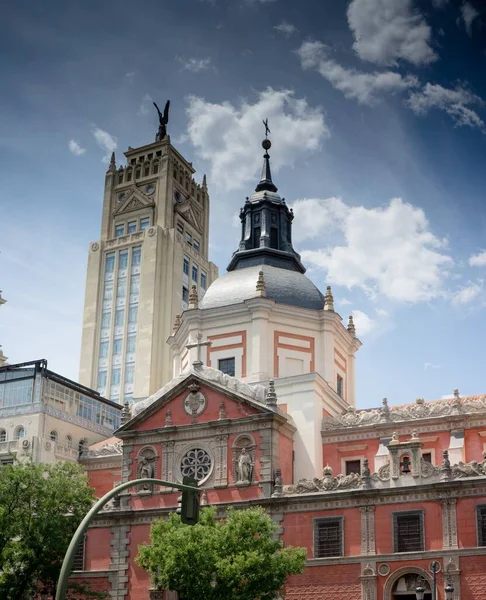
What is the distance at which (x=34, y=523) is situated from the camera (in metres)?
47.7

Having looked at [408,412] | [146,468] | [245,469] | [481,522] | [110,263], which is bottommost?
[481,522]

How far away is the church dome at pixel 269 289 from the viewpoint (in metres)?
61.1

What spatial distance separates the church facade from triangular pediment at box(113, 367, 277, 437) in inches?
3.2

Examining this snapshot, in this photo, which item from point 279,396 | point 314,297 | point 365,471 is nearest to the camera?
point 365,471

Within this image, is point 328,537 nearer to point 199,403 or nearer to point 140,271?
point 199,403

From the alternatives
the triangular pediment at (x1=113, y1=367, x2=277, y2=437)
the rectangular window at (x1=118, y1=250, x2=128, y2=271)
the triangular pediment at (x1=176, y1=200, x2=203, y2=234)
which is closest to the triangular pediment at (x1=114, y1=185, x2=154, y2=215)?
the triangular pediment at (x1=176, y1=200, x2=203, y2=234)

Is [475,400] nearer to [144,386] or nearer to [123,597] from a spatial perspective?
[123,597]

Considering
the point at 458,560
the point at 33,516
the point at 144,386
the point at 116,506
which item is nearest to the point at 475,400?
the point at 458,560

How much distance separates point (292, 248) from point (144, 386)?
35581 mm

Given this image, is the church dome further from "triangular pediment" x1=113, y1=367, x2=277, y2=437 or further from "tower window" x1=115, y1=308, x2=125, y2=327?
"tower window" x1=115, y1=308, x2=125, y2=327

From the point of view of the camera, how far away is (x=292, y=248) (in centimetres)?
6731

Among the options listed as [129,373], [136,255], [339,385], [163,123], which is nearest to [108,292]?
[136,255]

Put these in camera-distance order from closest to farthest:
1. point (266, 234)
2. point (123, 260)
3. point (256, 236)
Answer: point (266, 234) → point (256, 236) → point (123, 260)

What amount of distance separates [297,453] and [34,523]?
15.9 meters
